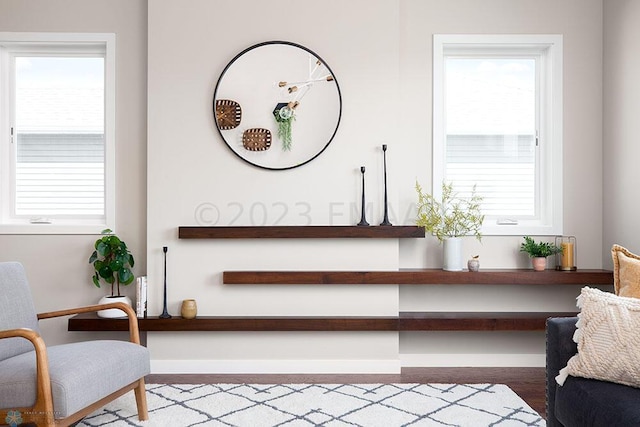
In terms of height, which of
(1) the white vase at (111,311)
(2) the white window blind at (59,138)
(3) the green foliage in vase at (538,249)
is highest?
(2) the white window blind at (59,138)

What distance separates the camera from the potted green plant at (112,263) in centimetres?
384

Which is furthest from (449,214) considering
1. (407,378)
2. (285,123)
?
(285,123)

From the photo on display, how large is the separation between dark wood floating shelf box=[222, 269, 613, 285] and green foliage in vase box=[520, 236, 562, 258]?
0.49 feet

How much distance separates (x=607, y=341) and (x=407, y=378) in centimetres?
183

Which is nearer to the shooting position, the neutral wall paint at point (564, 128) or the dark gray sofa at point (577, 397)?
the dark gray sofa at point (577, 397)

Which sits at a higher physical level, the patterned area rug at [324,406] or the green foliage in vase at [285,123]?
the green foliage in vase at [285,123]

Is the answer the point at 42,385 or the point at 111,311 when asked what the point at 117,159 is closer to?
the point at 111,311

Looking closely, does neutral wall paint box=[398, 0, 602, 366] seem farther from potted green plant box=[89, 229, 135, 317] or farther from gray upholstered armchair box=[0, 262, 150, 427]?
gray upholstered armchair box=[0, 262, 150, 427]

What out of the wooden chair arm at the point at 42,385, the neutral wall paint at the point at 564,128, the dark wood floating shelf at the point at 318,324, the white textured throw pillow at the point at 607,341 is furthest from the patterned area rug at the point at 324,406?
the white textured throw pillow at the point at 607,341

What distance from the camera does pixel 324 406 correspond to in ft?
10.2

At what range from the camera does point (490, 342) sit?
13.4ft

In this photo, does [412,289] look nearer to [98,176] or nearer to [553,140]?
[553,140]

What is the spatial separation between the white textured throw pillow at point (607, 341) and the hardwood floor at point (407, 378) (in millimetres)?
1458

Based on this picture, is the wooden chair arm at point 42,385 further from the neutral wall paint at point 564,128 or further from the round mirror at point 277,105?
the neutral wall paint at point 564,128
